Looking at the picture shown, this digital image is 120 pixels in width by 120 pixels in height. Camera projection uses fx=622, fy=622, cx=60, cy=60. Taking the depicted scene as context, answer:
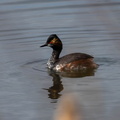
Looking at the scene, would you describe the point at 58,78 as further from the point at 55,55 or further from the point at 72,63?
the point at 55,55

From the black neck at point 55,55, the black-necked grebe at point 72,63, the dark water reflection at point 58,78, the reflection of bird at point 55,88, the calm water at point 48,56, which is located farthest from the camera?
the black neck at point 55,55

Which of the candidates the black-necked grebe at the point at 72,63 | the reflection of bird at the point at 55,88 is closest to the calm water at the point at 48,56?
the reflection of bird at the point at 55,88

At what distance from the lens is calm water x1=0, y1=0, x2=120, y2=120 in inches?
312

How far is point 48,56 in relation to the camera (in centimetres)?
1232

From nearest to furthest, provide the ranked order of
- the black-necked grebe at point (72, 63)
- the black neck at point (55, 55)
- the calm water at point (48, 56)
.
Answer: the calm water at point (48, 56), the black-necked grebe at point (72, 63), the black neck at point (55, 55)

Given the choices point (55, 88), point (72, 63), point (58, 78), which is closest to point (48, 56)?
point (72, 63)

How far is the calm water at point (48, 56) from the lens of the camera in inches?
312

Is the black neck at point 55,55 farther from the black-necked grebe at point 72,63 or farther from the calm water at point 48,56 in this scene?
the calm water at point 48,56

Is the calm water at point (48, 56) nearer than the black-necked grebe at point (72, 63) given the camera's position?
Yes

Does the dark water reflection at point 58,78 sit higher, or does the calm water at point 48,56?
the calm water at point 48,56

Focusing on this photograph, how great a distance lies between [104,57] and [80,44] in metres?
1.02

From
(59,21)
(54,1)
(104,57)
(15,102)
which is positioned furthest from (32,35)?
(15,102)

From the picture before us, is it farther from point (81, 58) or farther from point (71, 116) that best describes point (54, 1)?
point (71, 116)

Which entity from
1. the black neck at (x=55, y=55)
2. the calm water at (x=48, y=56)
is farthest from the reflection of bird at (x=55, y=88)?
the black neck at (x=55, y=55)
